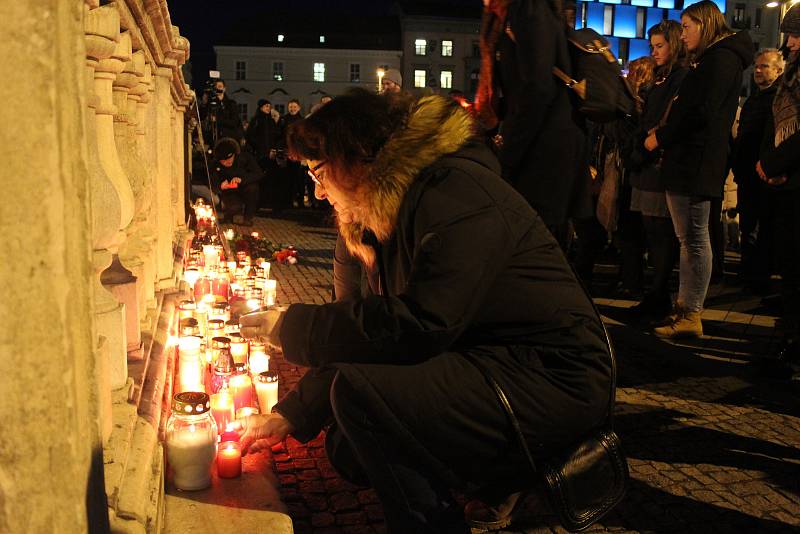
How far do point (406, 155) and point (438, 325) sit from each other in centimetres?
51

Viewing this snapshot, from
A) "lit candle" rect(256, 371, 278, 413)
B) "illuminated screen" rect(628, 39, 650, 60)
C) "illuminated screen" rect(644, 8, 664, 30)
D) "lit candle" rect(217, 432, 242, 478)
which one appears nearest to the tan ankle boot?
"lit candle" rect(256, 371, 278, 413)

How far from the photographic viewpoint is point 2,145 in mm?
1271

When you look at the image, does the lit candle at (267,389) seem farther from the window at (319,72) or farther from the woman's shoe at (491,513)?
the window at (319,72)

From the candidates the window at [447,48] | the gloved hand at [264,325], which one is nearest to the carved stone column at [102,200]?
the gloved hand at [264,325]

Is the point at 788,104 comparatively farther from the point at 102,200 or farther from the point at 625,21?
the point at 625,21

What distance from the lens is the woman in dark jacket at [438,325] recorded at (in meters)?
2.27

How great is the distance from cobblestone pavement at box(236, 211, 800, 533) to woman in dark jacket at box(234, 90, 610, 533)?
0.60m

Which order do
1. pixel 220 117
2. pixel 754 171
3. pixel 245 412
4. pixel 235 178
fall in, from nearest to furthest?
pixel 245 412 < pixel 754 171 < pixel 235 178 < pixel 220 117

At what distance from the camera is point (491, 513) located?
9.09 feet

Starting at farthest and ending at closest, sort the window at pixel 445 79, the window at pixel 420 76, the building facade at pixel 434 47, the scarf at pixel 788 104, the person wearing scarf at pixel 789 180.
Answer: the window at pixel 445 79, the window at pixel 420 76, the building facade at pixel 434 47, the scarf at pixel 788 104, the person wearing scarf at pixel 789 180

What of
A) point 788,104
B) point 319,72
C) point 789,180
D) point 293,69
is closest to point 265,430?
point 789,180

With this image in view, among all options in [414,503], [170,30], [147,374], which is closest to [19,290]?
[414,503]

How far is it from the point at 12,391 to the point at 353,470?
1605mm

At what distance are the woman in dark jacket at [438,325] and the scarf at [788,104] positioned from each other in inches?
123
